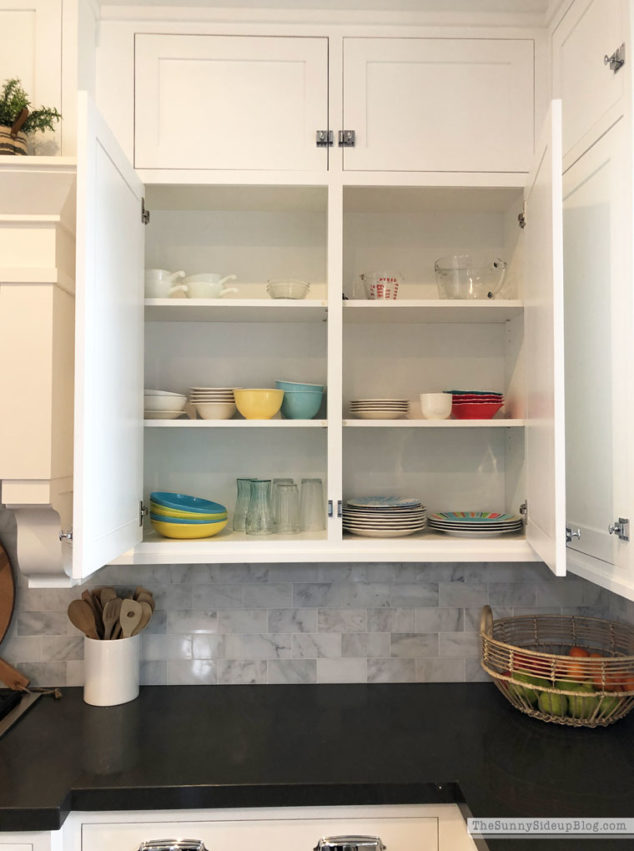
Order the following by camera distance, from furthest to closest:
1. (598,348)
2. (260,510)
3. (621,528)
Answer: (260,510) < (598,348) < (621,528)

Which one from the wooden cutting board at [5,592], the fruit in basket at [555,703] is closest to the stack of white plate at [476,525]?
the fruit in basket at [555,703]

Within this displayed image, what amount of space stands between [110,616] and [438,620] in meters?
0.95

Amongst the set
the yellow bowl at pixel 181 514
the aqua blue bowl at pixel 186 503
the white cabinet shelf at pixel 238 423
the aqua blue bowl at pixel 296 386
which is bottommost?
the yellow bowl at pixel 181 514

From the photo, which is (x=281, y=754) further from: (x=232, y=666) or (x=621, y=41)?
(x=621, y=41)

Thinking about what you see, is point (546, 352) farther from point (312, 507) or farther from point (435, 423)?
point (312, 507)

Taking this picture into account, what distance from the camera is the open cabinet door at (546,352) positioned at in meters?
1.41

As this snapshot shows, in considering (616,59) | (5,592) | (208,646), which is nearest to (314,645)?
(208,646)

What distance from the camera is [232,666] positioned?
203 centimetres

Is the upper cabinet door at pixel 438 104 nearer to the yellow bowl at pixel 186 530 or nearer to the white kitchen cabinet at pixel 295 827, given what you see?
the yellow bowl at pixel 186 530

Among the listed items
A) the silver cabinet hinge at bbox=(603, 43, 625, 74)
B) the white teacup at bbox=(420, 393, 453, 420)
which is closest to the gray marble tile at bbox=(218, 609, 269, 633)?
the white teacup at bbox=(420, 393, 453, 420)

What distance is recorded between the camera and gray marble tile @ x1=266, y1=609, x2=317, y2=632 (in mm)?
2043

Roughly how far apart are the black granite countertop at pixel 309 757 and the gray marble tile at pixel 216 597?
0.25m

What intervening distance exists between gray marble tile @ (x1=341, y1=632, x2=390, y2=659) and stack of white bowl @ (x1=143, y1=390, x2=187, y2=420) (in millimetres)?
836

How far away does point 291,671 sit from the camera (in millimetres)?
2035
